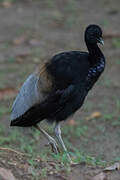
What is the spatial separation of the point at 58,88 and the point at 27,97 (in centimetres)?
34

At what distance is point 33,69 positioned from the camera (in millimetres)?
8945

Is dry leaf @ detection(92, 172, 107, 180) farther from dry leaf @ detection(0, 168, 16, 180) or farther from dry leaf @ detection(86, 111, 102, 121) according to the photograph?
dry leaf @ detection(86, 111, 102, 121)

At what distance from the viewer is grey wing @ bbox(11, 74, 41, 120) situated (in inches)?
200

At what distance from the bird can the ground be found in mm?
431

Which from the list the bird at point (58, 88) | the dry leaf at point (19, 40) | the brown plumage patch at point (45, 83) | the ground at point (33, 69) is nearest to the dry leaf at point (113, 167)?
the ground at point (33, 69)

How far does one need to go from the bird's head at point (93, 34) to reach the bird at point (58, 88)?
13 centimetres

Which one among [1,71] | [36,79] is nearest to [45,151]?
[36,79]

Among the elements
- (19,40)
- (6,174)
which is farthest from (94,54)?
(19,40)

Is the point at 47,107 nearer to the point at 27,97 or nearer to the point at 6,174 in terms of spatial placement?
the point at 27,97

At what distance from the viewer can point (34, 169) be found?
167 inches

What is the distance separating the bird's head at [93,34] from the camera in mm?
5293

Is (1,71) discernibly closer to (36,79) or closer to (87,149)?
(87,149)

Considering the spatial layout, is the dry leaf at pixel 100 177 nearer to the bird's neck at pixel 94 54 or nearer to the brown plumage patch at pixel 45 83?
the brown plumage patch at pixel 45 83

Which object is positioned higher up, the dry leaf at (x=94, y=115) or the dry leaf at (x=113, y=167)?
the dry leaf at (x=113, y=167)
